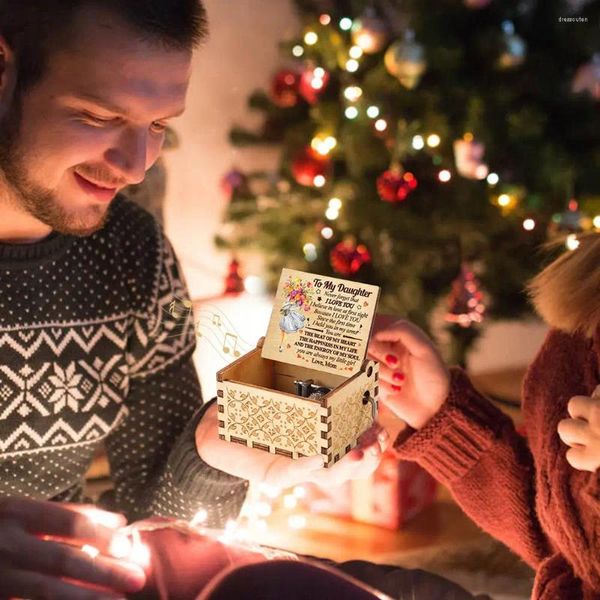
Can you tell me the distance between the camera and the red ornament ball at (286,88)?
8.75 ft

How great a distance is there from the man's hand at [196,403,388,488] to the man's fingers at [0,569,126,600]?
26 cm

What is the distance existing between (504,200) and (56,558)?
1.85 meters

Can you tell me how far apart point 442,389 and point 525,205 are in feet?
4.16

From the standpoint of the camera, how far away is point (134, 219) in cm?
131

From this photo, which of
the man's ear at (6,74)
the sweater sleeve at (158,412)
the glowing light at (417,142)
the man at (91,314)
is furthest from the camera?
the glowing light at (417,142)

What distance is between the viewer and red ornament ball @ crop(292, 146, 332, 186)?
254 centimetres

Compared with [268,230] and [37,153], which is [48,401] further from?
[268,230]

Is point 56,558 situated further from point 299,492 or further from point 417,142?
point 417,142

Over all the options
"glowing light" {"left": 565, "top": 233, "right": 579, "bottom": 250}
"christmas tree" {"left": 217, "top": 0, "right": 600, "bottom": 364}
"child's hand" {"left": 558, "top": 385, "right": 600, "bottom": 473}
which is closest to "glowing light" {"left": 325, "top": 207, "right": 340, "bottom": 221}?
"christmas tree" {"left": 217, "top": 0, "right": 600, "bottom": 364}

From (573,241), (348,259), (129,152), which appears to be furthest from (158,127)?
(348,259)

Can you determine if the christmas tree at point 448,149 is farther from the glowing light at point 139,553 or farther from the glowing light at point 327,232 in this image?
the glowing light at point 139,553

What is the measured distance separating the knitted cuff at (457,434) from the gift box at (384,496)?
0.86 meters

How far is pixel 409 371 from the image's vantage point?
1.14 meters

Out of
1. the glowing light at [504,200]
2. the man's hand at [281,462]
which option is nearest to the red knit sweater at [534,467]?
the man's hand at [281,462]
